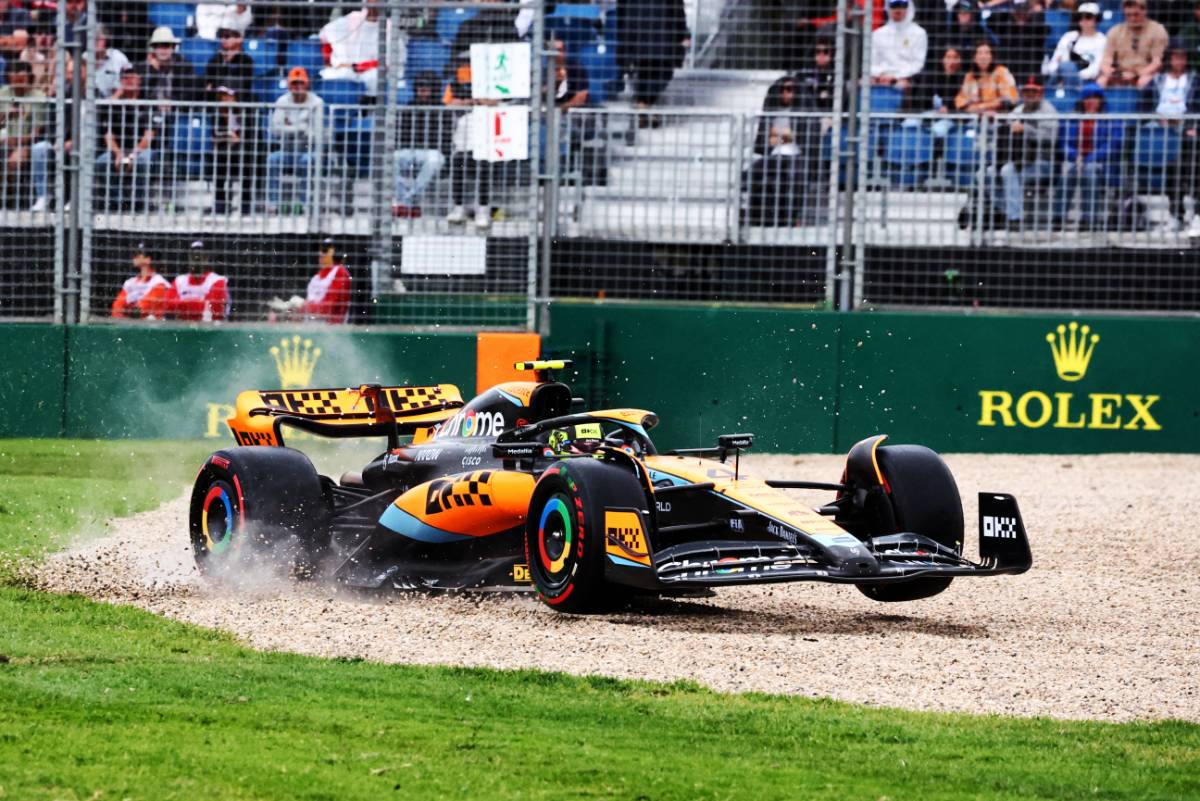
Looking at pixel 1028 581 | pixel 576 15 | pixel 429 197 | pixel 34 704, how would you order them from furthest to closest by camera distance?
pixel 576 15, pixel 429 197, pixel 1028 581, pixel 34 704

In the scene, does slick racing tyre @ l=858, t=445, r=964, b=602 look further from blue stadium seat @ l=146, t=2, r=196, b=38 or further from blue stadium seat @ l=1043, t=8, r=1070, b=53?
blue stadium seat @ l=146, t=2, r=196, b=38

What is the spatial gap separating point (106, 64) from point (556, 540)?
28.5 ft

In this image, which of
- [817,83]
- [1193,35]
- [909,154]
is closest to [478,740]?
[909,154]

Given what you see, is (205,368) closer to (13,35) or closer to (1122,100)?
(13,35)

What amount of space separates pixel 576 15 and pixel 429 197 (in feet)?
8.38

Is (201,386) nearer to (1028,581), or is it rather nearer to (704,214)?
(704,214)

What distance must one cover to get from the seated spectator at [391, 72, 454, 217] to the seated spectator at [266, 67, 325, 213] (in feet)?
2.21

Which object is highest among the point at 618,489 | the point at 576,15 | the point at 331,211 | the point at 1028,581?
the point at 576,15

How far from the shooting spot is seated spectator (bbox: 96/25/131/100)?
576 inches

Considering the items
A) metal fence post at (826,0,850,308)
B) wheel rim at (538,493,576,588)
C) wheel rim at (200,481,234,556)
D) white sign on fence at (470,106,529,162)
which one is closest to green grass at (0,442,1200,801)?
wheel rim at (538,493,576,588)

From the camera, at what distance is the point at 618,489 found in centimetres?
748

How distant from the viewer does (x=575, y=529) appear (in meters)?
7.47

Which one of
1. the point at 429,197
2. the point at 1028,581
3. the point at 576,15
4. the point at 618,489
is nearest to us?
the point at 618,489

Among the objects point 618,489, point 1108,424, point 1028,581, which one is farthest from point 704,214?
point 618,489
